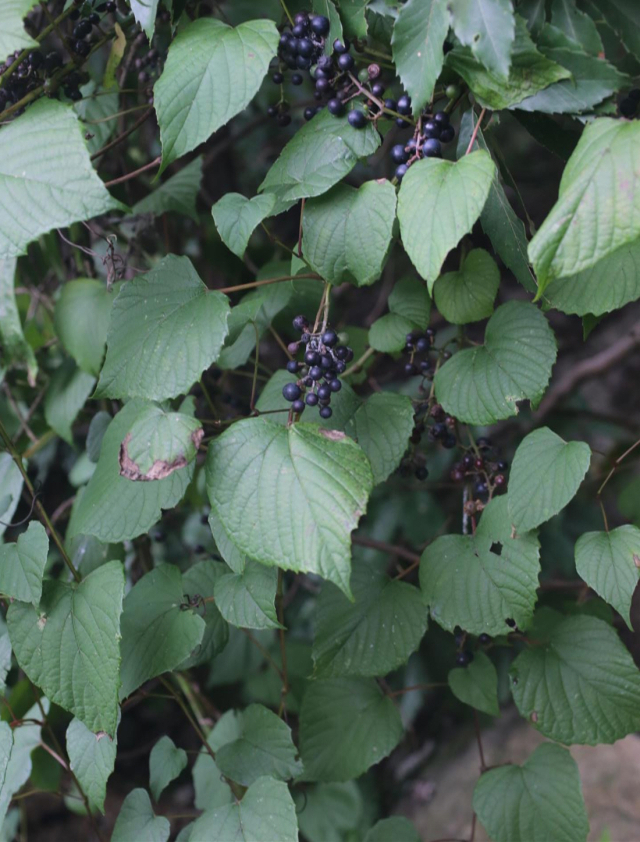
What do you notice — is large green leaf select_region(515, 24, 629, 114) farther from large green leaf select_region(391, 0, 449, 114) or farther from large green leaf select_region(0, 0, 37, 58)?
large green leaf select_region(0, 0, 37, 58)

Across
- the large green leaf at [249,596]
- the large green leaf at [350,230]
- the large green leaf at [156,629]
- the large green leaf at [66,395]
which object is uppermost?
the large green leaf at [350,230]

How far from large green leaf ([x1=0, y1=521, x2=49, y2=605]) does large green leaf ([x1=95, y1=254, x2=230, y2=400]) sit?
0.21 meters

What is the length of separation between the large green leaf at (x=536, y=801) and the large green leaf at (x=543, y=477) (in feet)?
1.34

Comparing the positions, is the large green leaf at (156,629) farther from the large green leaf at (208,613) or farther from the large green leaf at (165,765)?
the large green leaf at (165,765)

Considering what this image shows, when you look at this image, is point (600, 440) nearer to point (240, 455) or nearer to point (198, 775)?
point (198, 775)

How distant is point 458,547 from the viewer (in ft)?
3.29

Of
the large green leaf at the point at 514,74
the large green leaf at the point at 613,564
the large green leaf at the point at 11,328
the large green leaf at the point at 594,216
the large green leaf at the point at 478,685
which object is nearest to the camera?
the large green leaf at the point at 594,216

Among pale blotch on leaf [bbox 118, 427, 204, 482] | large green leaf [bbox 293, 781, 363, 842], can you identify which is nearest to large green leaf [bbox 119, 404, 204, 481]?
pale blotch on leaf [bbox 118, 427, 204, 482]

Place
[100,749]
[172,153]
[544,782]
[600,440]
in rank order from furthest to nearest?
[600,440], [544,782], [100,749], [172,153]

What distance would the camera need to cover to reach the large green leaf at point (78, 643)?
2.78 feet

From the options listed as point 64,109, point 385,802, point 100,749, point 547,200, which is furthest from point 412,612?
point 547,200

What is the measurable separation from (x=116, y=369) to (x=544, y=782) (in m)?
0.83

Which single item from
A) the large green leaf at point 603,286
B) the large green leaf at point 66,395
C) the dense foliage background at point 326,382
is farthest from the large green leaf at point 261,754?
the large green leaf at point 603,286

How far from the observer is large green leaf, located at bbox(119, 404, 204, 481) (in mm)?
810
